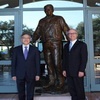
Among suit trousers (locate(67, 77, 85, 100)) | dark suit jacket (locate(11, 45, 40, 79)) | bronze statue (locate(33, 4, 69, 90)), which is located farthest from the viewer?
bronze statue (locate(33, 4, 69, 90))

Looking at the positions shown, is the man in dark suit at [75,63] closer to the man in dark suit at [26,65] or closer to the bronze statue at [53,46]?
the man in dark suit at [26,65]

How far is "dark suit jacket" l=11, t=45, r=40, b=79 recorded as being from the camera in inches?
150

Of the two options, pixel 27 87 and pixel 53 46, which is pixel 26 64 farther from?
pixel 53 46

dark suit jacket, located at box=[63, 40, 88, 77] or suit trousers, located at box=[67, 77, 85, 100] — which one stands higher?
dark suit jacket, located at box=[63, 40, 88, 77]

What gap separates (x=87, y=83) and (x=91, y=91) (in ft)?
0.73

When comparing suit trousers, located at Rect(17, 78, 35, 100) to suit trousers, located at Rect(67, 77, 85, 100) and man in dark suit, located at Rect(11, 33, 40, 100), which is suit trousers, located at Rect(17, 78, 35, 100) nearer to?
man in dark suit, located at Rect(11, 33, 40, 100)

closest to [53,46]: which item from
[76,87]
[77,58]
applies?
[77,58]

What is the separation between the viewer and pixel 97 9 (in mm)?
6539

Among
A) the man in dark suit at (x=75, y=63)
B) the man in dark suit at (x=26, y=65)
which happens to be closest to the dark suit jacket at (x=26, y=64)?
the man in dark suit at (x=26, y=65)

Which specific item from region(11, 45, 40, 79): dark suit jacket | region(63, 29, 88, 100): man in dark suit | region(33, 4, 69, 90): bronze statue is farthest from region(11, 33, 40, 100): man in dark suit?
region(33, 4, 69, 90): bronze statue

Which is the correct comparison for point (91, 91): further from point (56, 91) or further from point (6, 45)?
point (6, 45)

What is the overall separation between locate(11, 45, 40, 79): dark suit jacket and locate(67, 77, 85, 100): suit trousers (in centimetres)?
57

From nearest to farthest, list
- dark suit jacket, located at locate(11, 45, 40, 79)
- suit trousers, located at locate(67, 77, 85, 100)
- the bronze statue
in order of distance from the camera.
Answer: dark suit jacket, located at locate(11, 45, 40, 79) → suit trousers, located at locate(67, 77, 85, 100) → the bronze statue

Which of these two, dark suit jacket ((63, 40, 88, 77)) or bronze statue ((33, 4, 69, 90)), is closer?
dark suit jacket ((63, 40, 88, 77))
